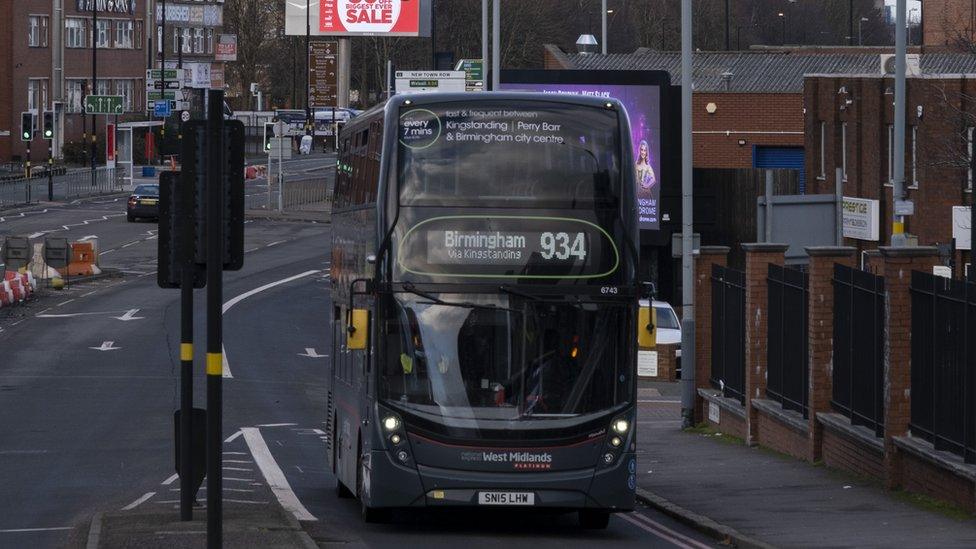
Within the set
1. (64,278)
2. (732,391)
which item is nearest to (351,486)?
(732,391)

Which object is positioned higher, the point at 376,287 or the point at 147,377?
the point at 376,287

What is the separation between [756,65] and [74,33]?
170 ft

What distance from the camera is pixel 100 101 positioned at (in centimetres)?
9012

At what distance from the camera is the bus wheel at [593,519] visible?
15680 millimetres

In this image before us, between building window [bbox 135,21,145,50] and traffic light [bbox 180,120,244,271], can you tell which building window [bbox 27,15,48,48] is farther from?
traffic light [bbox 180,120,244,271]

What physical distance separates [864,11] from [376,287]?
134859mm

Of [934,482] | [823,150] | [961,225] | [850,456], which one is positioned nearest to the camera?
[934,482]

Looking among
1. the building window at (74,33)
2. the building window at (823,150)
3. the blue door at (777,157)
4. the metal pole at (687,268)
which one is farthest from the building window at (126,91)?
the metal pole at (687,268)

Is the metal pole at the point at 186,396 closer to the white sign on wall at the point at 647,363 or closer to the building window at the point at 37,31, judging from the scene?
the white sign on wall at the point at 647,363

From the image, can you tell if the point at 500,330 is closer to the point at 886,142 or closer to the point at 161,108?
the point at 886,142

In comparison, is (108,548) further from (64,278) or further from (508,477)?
(64,278)

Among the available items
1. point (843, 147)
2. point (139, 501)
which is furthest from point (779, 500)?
point (843, 147)

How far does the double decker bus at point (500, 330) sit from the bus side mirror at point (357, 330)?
0.02m

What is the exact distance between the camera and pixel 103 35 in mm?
107125
